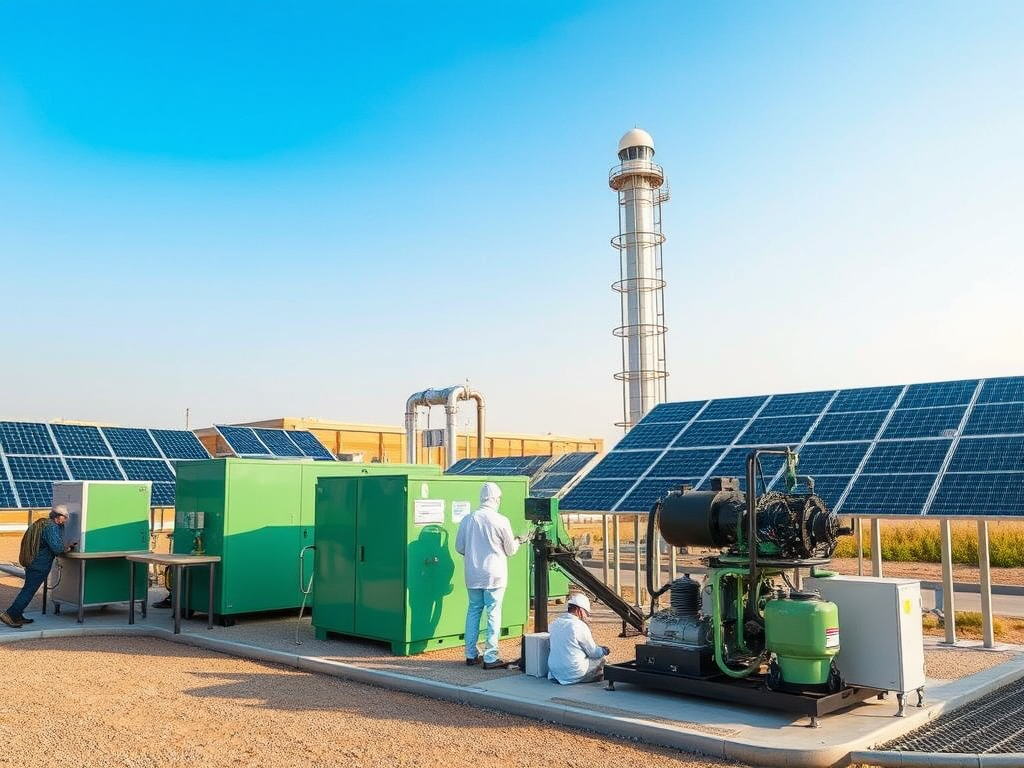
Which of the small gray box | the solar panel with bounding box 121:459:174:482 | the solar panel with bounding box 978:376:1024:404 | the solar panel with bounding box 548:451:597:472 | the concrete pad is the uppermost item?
the solar panel with bounding box 978:376:1024:404

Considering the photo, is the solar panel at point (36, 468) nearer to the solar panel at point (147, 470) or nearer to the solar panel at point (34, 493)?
the solar panel at point (34, 493)

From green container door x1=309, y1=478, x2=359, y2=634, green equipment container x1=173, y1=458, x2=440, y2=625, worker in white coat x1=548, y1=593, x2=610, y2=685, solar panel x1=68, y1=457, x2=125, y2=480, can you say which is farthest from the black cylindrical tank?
solar panel x1=68, y1=457, x2=125, y2=480

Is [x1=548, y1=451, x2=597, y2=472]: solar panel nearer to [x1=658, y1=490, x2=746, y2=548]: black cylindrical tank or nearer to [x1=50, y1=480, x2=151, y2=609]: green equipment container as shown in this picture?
[x1=50, y1=480, x2=151, y2=609]: green equipment container

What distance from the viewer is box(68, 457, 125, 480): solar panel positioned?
1730cm

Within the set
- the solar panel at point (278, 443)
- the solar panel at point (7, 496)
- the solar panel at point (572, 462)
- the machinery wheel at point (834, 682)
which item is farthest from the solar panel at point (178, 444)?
the machinery wheel at point (834, 682)

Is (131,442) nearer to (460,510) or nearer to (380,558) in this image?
(380,558)

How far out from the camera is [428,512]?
1112 centimetres

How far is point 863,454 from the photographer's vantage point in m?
13.2

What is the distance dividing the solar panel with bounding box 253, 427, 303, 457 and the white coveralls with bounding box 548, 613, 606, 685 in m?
13.2

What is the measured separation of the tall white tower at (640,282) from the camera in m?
32.6

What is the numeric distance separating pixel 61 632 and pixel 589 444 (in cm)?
4692

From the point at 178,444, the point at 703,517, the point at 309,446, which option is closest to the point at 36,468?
the point at 178,444

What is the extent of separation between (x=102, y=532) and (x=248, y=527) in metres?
2.49

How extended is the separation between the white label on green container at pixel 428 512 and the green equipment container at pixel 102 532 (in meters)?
5.80
